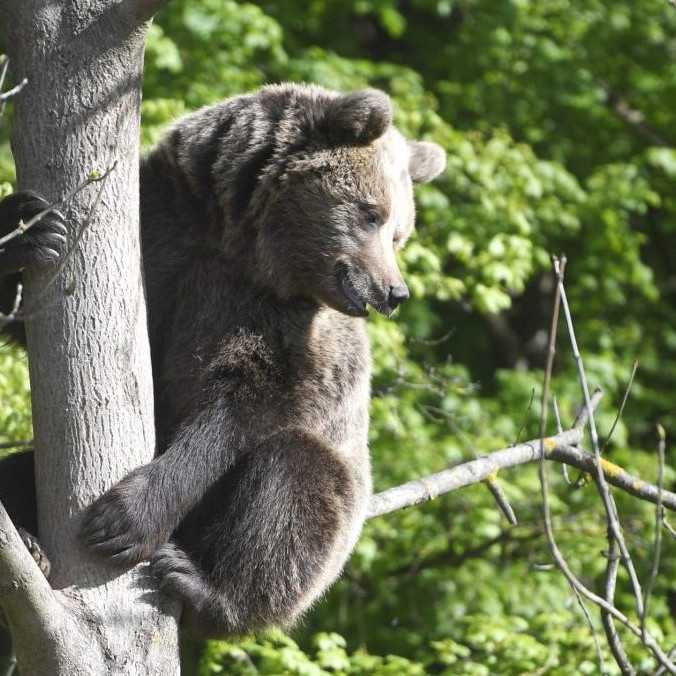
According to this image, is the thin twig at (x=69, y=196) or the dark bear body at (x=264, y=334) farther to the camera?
the dark bear body at (x=264, y=334)

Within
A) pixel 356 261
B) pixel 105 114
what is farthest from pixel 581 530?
pixel 105 114

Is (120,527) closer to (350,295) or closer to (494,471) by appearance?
(350,295)

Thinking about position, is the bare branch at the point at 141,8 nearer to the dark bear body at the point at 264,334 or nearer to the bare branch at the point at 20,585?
the dark bear body at the point at 264,334

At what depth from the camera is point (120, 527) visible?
3600 mm

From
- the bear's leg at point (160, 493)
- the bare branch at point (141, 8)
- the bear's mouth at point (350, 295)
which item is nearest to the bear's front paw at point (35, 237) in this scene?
the bare branch at point (141, 8)

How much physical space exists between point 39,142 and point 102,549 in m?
1.24

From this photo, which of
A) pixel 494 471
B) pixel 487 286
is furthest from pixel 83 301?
pixel 487 286

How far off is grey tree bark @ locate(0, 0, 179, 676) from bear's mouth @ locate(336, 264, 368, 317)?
4.44 ft

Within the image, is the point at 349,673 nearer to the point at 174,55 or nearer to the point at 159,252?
the point at 159,252

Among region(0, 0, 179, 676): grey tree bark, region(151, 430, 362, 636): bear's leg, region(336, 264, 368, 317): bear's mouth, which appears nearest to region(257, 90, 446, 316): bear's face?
region(336, 264, 368, 317): bear's mouth

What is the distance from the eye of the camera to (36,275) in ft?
11.6

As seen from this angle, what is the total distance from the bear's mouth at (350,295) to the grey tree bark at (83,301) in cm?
135

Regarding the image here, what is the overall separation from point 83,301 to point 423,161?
2.38 meters

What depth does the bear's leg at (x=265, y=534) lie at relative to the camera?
4199 millimetres
